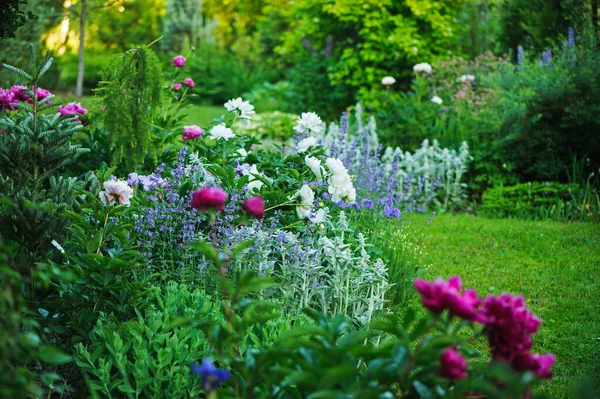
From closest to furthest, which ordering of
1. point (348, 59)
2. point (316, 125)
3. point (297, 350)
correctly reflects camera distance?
1. point (297, 350)
2. point (316, 125)
3. point (348, 59)

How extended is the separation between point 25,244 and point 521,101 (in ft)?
20.1

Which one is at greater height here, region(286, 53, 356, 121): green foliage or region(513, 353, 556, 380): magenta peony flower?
region(513, 353, 556, 380): magenta peony flower

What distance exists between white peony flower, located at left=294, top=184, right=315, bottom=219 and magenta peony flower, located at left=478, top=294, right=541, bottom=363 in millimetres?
1762

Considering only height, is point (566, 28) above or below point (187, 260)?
above

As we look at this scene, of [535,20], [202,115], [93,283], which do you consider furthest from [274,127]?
[93,283]

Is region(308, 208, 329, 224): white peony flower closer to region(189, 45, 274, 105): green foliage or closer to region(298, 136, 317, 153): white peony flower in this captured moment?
region(298, 136, 317, 153): white peony flower

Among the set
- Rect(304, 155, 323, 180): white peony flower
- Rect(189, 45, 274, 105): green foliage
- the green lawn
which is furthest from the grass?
Rect(304, 155, 323, 180): white peony flower

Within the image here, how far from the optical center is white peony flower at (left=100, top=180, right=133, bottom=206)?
3287mm

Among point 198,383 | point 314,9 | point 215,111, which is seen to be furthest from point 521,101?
Answer: point 215,111

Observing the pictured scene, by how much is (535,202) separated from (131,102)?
4568 mm

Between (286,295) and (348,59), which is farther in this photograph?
(348,59)

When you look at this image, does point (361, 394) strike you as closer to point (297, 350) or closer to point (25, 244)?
point (297, 350)

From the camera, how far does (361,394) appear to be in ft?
5.35

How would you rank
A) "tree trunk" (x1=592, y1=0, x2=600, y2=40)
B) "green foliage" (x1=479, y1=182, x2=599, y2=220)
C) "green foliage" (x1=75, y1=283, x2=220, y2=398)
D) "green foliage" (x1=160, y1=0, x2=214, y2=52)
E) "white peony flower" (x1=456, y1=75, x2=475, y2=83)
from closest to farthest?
"green foliage" (x1=75, y1=283, x2=220, y2=398) → "green foliage" (x1=479, y1=182, x2=599, y2=220) → "tree trunk" (x1=592, y1=0, x2=600, y2=40) → "white peony flower" (x1=456, y1=75, x2=475, y2=83) → "green foliage" (x1=160, y1=0, x2=214, y2=52)
